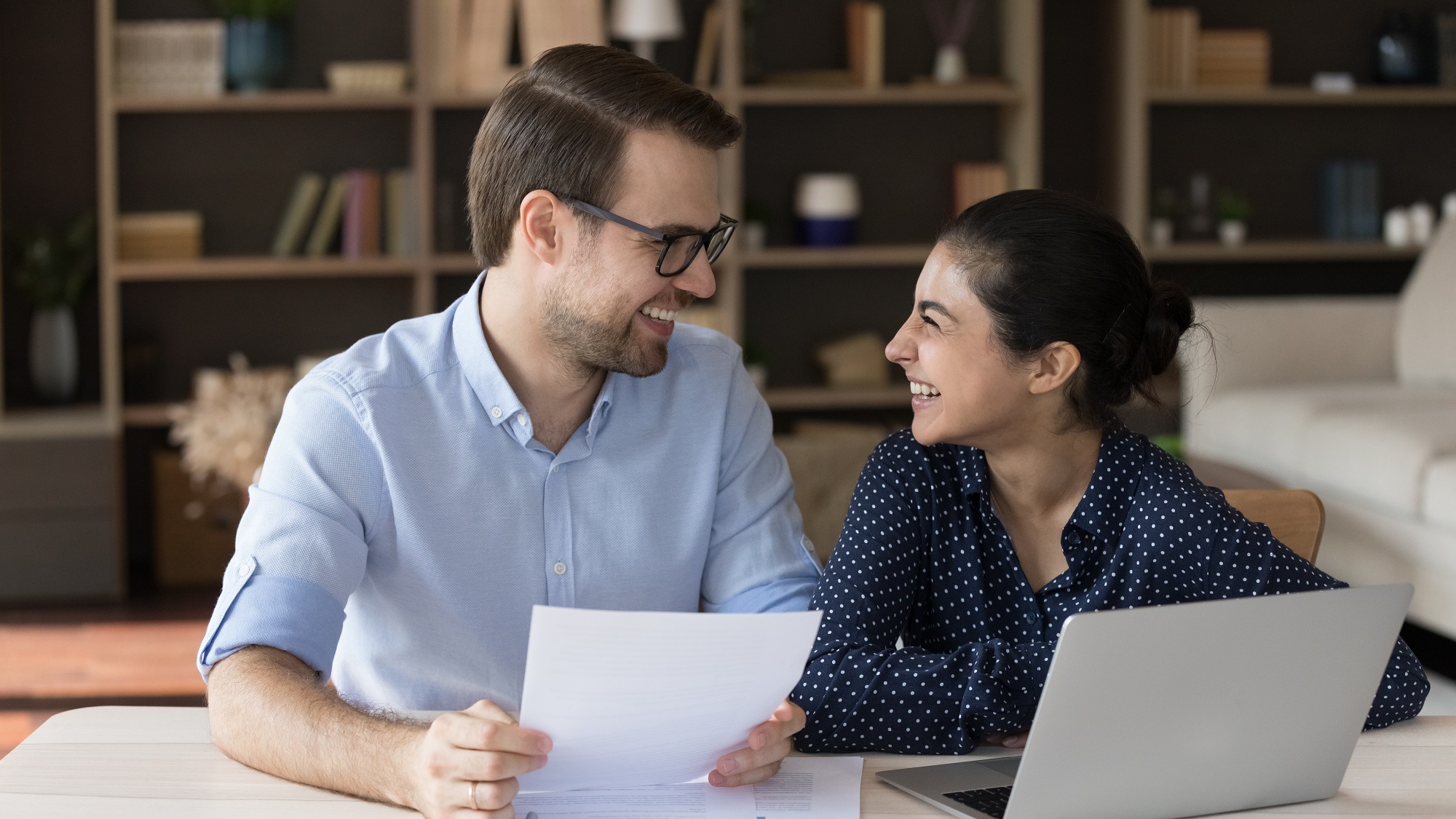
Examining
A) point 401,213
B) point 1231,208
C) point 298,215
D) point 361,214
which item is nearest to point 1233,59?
point 1231,208

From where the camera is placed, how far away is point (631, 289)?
1480mm

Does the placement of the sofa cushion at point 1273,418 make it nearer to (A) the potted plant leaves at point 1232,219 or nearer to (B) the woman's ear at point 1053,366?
(A) the potted plant leaves at point 1232,219

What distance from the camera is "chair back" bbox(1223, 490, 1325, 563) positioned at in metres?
1.55

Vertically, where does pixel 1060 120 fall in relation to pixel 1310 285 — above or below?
above

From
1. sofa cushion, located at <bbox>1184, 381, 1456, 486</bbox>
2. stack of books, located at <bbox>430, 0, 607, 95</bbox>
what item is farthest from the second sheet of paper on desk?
stack of books, located at <bbox>430, 0, 607, 95</bbox>

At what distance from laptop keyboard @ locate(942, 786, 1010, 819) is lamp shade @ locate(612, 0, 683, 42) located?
3233mm

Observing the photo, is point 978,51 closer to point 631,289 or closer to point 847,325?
point 847,325

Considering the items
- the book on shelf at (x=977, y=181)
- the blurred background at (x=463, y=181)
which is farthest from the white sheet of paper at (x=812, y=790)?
the book on shelf at (x=977, y=181)

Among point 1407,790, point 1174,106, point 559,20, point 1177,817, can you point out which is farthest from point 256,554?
point 1174,106

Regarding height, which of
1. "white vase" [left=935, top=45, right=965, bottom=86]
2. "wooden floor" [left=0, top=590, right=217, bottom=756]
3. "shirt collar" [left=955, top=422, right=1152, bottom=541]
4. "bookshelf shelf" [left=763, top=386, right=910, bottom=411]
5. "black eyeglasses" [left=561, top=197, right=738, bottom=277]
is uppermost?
"white vase" [left=935, top=45, right=965, bottom=86]

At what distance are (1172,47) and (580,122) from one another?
11.3ft

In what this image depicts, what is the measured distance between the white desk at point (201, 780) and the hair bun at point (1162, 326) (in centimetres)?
45

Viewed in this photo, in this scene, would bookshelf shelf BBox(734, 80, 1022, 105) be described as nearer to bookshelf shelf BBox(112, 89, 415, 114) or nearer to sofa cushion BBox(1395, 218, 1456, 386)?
bookshelf shelf BBox(112, 89, 415, 114)

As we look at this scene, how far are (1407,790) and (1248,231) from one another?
155 inches
